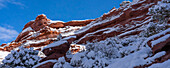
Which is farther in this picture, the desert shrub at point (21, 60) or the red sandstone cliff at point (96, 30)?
the desert shrub at point (21, 60)

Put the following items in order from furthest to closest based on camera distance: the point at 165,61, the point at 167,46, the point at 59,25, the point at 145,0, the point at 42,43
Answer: the point at 59,25
the point at 42,43
the point at 145,0
the point at 167,46
the point at 165,61

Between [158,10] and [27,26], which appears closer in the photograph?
[158,10]

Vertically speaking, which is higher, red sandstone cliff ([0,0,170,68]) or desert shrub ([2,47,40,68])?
red sandstone cliff ([0,0,170,68])

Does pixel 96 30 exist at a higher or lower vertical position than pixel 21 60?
higher

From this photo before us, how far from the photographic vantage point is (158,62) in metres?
5.32

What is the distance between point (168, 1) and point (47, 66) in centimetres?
1131

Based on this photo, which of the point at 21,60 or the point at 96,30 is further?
the point at 96,30

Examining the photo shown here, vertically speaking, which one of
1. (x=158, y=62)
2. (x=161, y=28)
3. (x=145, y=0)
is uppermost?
(x=145, y=0)

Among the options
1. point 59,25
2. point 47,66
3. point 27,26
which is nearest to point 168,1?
point 47,66

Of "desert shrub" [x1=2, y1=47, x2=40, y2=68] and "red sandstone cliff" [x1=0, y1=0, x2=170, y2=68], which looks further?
"desert shrub" [x1=2, y1=47, x2=40, y2=68]

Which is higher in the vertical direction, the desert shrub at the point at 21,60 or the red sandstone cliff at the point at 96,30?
the red sandstone cliff at the point at 96,30

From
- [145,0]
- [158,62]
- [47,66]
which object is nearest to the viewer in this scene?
[158,62]

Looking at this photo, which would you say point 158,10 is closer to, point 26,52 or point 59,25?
point 26,52

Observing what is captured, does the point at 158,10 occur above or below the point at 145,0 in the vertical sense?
below
